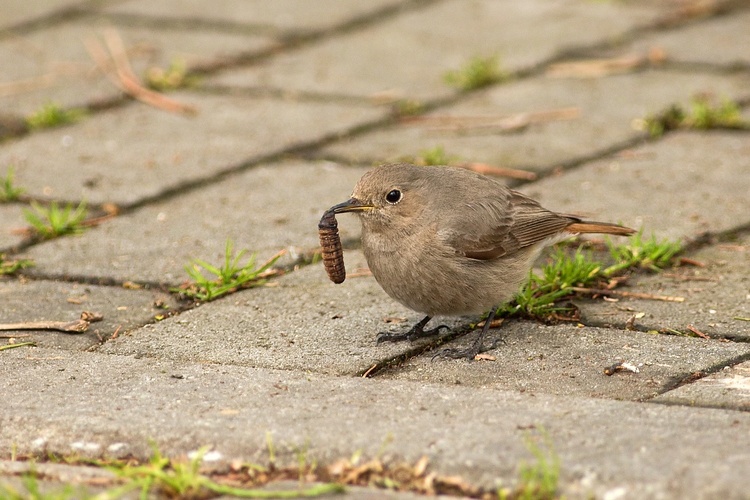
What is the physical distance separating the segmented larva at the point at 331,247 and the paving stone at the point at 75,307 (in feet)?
2.40

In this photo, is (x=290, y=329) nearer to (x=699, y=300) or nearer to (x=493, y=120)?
(x=699, y=300)

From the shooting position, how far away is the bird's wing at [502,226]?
499cm

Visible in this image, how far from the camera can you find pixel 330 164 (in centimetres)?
678

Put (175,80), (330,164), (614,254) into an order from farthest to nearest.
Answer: (175,80)
(330,164)
(614,254)

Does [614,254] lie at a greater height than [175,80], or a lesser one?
lesser

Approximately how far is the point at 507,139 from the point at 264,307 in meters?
2.61

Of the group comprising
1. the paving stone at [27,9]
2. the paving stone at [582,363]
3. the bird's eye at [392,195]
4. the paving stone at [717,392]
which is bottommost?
the paving stone at [582,363]

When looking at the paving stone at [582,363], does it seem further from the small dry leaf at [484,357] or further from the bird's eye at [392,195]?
the bird's eye at [392,195]

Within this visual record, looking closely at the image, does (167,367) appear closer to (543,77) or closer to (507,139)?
(507,139)

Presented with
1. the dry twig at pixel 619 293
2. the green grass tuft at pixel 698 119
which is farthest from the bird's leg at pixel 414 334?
the green grass tuft at pixel 698 119

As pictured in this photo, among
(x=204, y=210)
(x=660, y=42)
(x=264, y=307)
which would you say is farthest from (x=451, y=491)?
(x=660, y=42)

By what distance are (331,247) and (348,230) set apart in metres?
1.16

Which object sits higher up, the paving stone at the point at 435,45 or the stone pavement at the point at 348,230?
the paving stone at the point at 435,45

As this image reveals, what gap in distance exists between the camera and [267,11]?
31.3 ft
